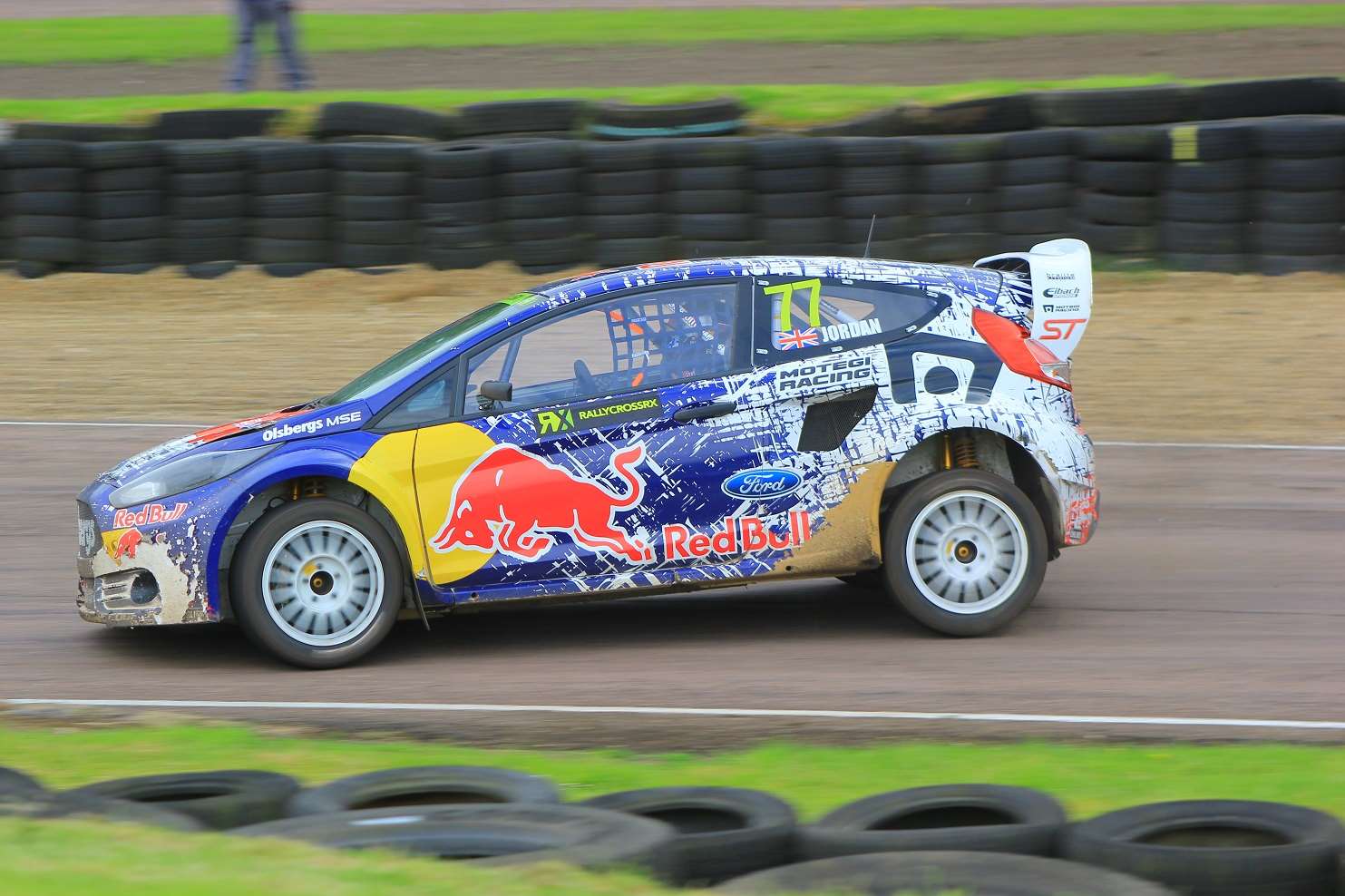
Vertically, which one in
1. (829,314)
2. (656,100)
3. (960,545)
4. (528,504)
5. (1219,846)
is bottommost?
(1219,846)

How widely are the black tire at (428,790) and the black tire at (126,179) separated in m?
12.7

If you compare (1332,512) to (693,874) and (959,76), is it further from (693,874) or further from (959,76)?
(959,76)

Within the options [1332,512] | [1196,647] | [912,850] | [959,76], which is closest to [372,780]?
[912,850]

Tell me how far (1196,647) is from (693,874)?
3.48 meters

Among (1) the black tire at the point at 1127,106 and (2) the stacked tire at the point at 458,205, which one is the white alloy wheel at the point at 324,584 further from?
(1) the black tire at the point at 1127,106

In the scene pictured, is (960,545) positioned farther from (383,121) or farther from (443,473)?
(383,121)

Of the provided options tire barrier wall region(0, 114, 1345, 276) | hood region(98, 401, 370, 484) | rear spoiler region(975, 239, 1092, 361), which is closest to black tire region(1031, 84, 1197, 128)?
tire barrier wall region(0, 114, 1345, 276)

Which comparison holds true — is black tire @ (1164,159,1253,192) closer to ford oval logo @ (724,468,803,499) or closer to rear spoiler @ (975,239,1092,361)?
rear spoiler @ (975,239,1092,361)

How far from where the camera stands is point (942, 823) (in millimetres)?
5340

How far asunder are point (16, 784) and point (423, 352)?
2.84 metres

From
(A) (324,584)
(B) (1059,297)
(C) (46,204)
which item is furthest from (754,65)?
(A) (324,584)

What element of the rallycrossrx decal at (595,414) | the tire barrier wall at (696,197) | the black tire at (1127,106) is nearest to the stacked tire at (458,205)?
the tire barrier wall at (696,197)

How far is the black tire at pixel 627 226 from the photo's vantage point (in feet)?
54.7

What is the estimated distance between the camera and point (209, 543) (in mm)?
7371
